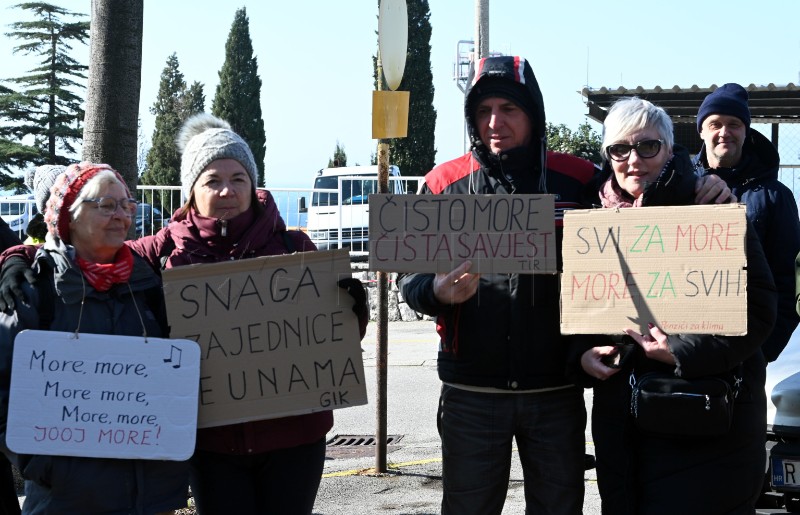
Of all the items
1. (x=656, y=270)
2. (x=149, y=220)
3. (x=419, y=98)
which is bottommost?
(x=656, y=270)

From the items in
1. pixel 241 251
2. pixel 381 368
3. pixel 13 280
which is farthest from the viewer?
pixel 381 368

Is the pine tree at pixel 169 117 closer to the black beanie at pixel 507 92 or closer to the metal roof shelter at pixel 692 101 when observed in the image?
the metal roof shelter at pixel 692 101

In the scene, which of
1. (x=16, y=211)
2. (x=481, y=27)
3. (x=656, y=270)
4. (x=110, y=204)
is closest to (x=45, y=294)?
(x=110, y=204)

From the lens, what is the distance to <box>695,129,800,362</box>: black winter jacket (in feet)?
14.2

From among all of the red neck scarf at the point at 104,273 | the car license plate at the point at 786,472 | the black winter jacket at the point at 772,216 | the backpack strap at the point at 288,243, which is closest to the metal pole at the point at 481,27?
the black winter jacket at the point at 772,216

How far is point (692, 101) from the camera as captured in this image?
502 inches

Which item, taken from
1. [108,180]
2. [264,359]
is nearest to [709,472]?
[264,359]

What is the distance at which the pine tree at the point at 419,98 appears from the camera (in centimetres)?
3731

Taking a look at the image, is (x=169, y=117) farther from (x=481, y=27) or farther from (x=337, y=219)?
(x=481, y=27)

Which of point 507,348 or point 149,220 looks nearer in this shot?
point 507,348

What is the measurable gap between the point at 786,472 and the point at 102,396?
123 inches

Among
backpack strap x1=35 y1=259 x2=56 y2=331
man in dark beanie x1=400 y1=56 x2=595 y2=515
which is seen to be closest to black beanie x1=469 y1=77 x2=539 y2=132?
man in dark beanie x1=400 y1=56 x2=595 y2=515

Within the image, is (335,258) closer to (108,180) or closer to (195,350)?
(195,350)

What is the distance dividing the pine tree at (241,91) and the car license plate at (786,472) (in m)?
40.2
